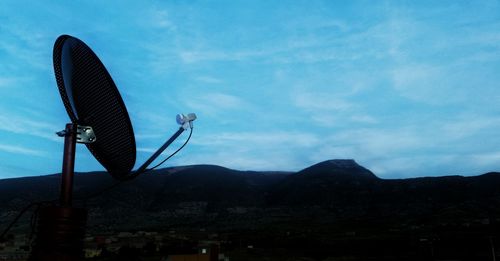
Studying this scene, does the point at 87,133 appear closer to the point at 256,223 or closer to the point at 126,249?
the point at 126,249

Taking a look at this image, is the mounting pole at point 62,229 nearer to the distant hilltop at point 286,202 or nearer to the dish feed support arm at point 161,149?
the dish feed support arm at point 161,149

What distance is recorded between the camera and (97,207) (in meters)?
164

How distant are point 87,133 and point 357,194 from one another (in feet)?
540

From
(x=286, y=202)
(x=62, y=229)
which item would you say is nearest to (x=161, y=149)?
(x=62, y=229)

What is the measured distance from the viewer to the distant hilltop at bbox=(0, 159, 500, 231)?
457 ft

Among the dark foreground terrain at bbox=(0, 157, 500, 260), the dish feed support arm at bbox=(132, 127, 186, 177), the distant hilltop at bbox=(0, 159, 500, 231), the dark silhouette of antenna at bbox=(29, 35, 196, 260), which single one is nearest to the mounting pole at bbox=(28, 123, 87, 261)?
the dark silhouette of antenna at bbox=(29, 35, 196, 260)

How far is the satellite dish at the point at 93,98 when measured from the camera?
786 centimetres

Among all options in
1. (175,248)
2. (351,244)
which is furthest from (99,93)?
(351,244)

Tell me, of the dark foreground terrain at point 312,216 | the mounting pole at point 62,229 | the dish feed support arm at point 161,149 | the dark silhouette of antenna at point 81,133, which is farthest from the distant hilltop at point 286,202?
the mounting pole at point 62,229

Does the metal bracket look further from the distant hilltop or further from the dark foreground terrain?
the distant hilltop

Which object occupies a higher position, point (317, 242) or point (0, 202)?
point (0, 202)

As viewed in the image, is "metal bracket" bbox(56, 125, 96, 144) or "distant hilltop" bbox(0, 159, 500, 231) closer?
"metal bracket" bbox(56, 125, 96, 144)

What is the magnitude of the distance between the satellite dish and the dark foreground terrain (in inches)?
2221

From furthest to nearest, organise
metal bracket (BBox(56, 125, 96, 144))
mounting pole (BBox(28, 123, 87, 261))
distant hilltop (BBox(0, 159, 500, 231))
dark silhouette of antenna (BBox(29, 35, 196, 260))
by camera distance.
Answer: distant hilltop (BBox(0, 159, 500, 231)) < metal bracket (BBox(56, 125, 96, 144)) < dark silhouette of antenna (BBox(29, 35, 196, 260)) < mounting pole (BBox(28, 123, 87, 261))
